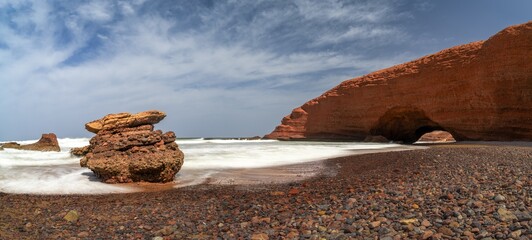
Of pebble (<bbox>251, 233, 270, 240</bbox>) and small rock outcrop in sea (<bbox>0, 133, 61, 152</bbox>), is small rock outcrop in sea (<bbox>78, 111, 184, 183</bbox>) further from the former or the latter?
small rock outcrop in sea (<bbox>0, 133, 61, 152</bbox>)

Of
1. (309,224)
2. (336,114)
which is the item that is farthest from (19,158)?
(336,114)

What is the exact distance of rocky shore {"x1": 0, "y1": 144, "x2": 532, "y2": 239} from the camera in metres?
4.01

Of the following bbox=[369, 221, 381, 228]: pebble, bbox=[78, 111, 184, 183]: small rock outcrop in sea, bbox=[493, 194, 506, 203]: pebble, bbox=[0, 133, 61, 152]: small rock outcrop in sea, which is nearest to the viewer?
bbox=[369, 221, 381, 228]: pebble

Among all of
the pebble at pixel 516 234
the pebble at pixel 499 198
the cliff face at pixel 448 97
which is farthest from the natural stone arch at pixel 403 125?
the pebble at pixel 516 234

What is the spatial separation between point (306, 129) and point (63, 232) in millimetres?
45609

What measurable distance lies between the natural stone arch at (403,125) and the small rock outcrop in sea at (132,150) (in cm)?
2995

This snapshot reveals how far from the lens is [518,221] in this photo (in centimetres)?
378

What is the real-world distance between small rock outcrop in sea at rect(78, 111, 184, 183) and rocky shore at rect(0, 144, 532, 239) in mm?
2009

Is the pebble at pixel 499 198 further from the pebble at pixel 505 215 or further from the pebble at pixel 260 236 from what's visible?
the pebble at pixel 260 236

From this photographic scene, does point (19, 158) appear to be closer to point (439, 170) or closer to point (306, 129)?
point (439, 170)

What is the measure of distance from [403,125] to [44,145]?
34.0 meters

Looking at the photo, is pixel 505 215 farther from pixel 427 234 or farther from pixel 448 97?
pixel 448 97

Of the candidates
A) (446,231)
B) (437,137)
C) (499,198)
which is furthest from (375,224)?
(437,137)

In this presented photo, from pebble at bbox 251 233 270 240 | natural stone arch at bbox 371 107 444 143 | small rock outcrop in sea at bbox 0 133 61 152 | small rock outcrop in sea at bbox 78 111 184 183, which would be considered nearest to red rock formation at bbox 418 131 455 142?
natural stone arch at bbox 371 107 444 143
